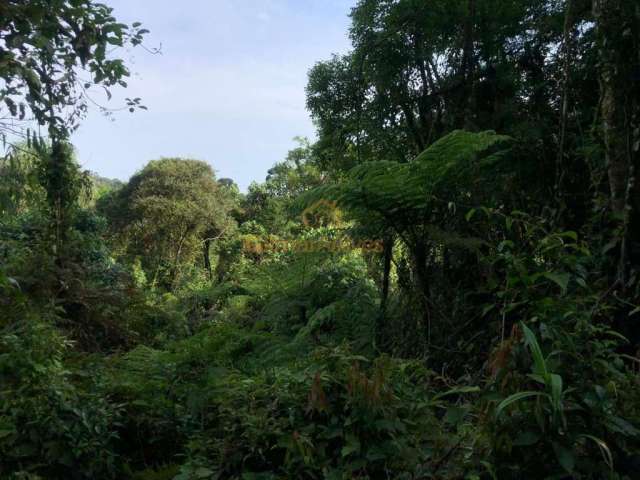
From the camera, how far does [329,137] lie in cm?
851

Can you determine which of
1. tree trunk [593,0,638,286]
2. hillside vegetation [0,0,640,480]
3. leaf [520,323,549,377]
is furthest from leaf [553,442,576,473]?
tree trunk [593,0,638,286]

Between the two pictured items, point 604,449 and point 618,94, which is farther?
point 618,94

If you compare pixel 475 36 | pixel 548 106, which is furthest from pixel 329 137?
pixel 548 106

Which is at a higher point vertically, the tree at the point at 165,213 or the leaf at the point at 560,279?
the tree at the point at 165,213

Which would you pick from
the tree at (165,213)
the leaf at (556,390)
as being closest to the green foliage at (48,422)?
the leaf at (556,390)

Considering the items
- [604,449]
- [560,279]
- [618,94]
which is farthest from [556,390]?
[618,94]

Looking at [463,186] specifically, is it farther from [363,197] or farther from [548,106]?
[548,106]

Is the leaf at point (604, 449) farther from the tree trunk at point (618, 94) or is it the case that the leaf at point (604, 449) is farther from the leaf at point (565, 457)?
the tree trunk at point (618, 94)

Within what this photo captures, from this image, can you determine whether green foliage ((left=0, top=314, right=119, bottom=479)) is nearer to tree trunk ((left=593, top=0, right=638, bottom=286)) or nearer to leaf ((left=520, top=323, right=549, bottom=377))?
leaf ((left=520, top=323, right=549, bottom=377))

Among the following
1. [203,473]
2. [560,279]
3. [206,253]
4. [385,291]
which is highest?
[206,253]

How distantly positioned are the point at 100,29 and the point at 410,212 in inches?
81.9

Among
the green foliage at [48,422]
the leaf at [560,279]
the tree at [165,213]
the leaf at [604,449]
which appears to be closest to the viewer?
the leaf at [604,449]

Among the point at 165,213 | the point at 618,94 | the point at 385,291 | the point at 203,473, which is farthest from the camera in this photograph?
the point at 165,213

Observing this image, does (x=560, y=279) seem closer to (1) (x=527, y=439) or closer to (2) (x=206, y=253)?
(1) (x=527, y=439)
